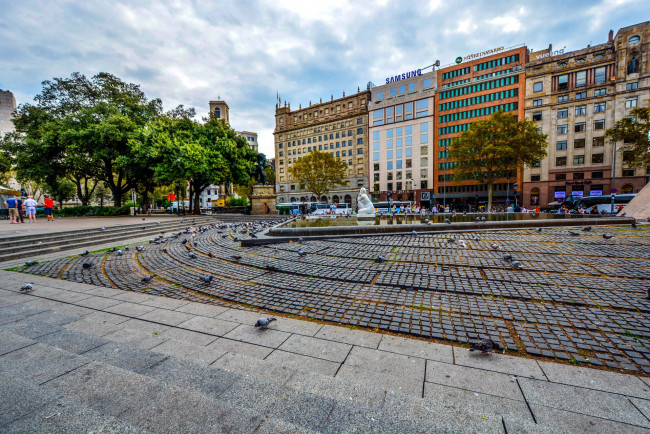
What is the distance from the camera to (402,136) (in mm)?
58406

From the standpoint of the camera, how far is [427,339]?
3.59m

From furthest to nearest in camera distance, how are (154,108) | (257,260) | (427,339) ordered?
(154,108), (257,260), (427,339)

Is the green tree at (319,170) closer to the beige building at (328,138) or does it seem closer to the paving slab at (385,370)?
the beige building at (328,138)

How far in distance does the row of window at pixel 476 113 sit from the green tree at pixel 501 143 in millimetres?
17620

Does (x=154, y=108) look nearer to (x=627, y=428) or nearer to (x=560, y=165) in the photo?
(x=627, y=428)

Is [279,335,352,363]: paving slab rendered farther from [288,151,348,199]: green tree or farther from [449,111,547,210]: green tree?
[288,151,348,199]: green tree

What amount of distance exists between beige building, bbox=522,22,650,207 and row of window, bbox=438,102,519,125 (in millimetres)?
2344

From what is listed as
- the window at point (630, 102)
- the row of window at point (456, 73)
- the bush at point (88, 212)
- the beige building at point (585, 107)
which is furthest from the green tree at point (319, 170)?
the window at point (630, 102)

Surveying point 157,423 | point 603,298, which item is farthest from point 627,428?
point 603,298

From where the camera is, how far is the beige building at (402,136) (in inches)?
2183

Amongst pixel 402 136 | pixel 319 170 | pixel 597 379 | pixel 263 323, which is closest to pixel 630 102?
pixel 402 136

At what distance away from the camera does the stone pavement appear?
6.72 ft

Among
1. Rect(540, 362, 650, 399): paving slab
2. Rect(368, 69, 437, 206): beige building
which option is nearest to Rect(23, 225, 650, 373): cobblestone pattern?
Rect(540, 362, 650, 399): paving slab

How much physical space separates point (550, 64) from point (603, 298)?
57.1m
